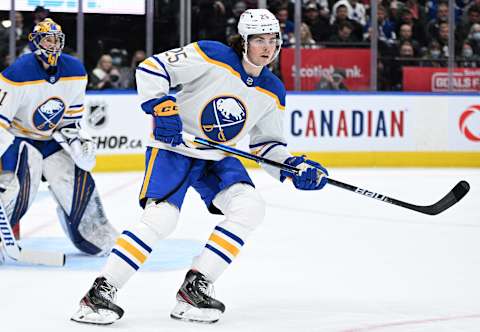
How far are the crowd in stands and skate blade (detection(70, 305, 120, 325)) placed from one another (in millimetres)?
5463

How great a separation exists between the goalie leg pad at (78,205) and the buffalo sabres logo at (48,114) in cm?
15

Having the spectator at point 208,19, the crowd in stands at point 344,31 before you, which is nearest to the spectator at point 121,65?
the crowd in stands at point 344,31

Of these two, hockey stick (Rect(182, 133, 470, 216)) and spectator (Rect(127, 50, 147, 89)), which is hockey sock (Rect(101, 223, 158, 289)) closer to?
hockey stick (Rect(182, 133, 470, 216))

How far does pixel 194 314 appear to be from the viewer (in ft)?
10.7

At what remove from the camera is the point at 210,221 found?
5.75 metres

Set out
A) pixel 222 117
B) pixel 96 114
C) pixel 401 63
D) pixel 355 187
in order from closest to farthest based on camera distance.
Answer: pixel 222 117 → pixel 355 187 → pixel 96 114 → pixel 401 63

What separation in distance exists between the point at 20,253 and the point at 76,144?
0.50 metres

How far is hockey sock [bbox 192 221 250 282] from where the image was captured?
327cm

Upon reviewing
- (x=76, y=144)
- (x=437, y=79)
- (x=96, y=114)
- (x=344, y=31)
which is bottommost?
(x=96, y=114)

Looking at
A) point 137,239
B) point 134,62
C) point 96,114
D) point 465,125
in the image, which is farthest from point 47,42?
point 465,125

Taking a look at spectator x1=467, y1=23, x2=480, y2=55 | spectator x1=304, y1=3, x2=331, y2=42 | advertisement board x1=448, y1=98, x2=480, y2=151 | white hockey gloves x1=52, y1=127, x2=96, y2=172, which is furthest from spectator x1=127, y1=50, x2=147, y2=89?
white hockey gloves x1=52, y1=127, x2=96, y2=172

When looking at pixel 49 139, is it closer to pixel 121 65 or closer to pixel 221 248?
pixel 221 248

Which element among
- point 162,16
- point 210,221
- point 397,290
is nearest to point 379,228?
point 210,221

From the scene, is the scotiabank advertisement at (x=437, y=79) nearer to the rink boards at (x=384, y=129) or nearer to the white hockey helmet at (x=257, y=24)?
the rink boards at (x=384, y=129)
